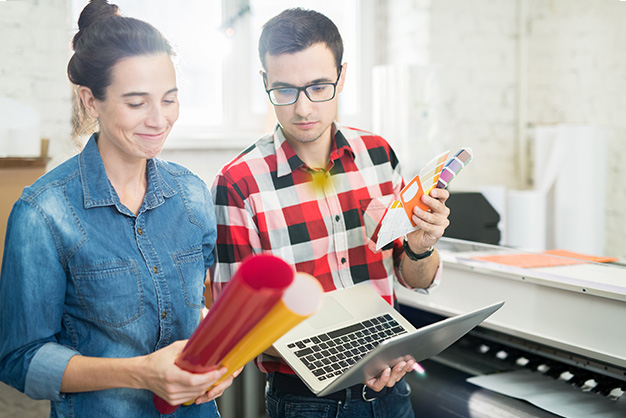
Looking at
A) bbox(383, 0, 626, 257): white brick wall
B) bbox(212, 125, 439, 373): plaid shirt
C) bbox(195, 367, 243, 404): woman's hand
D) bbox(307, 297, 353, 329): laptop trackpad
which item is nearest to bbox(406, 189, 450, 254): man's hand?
bbox(212, 125, 439, 373): plaid shirt

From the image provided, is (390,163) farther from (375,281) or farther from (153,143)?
(153,143)

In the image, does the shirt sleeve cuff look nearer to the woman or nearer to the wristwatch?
the woman

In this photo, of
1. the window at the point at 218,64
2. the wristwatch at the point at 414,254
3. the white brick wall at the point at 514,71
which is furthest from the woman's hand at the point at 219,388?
the white brick wall at the point at 514,71

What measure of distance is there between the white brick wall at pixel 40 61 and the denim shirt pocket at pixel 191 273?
137cm

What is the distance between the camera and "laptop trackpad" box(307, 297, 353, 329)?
3.43 feet

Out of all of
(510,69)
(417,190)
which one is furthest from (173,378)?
(510,69)

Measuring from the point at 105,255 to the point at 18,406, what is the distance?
136 cm

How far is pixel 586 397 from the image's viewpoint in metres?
1.22

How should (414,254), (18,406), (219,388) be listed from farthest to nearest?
(18,406), (414,254), (219,388)

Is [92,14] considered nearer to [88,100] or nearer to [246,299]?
[88,100]

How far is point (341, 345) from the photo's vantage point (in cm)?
102

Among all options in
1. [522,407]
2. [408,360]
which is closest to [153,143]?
[408,360]

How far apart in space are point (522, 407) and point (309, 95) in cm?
83

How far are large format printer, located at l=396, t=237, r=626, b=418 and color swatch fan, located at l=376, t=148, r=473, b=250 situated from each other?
43 cm
